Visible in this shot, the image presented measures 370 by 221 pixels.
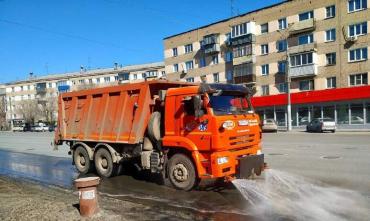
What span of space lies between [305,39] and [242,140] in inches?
1587

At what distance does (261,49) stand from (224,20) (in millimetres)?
7628

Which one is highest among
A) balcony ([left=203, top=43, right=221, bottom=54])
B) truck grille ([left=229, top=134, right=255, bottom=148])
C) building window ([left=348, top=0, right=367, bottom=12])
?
building window ([left=348, top=0, right=367, bottom=12])

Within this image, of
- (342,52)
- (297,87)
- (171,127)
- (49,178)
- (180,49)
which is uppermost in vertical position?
(180,49)

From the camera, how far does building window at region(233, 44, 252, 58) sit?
173 ft

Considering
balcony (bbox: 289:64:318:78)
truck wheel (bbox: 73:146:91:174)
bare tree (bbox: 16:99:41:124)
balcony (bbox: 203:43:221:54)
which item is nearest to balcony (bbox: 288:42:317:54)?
balcony (bbox: 289:64:318:78)

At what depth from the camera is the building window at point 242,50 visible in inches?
2074

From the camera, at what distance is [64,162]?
1673 centimetres

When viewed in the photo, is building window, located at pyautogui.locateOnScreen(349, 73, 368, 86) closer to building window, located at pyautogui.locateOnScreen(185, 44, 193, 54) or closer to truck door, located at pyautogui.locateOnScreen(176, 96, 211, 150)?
building window, located at pyautogui.locateOnScreen(185, 44, 193, 54)

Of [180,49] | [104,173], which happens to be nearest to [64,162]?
[104,173]

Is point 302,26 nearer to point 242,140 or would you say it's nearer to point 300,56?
point 300,56

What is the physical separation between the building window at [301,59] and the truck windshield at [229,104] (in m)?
37.9

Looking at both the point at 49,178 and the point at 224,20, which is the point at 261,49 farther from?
the point at 49,178

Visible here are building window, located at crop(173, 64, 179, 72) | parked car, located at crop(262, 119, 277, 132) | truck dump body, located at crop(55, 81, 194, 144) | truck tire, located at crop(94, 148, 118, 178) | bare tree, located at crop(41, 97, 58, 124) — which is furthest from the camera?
bare tree, located at crop(41, 97, 58, 124)

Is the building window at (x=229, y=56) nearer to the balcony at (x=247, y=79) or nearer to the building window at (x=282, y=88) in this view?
the balcony at (x=247, y=79)
